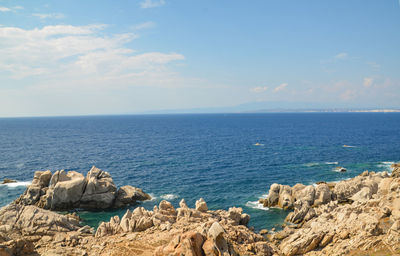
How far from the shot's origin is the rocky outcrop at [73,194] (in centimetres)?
4594

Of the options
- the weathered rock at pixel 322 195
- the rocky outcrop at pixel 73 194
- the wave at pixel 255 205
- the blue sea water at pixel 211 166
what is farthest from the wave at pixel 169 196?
the weathered rock at pixel 322 195

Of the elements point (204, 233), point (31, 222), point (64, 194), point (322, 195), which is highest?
point (204, 233)

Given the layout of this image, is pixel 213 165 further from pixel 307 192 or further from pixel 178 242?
pixel 178 242

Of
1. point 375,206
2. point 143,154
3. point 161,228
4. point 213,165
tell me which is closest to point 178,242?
point 161,228

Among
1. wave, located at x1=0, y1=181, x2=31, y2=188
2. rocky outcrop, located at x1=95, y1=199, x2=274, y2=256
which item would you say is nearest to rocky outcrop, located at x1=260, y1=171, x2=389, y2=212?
rocky outcrop, located at x1=95, y1=199, x2=274, y2=256

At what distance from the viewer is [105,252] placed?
25.3 metres

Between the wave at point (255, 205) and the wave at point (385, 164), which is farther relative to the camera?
the wave at point (385, 164)

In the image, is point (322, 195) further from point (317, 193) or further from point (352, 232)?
point (352, 232)

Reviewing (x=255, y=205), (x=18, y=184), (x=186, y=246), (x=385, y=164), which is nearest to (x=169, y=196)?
(x=255, y=205)

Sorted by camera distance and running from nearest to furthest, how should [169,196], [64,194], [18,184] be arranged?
[64,194] → [169,196] → [18,184]

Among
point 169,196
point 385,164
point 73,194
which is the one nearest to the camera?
point 73,194

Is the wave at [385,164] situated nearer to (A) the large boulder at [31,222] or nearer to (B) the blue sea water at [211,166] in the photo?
(B) the blue sea water at [211,166]

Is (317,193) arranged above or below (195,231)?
below

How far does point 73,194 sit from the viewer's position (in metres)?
46.6
